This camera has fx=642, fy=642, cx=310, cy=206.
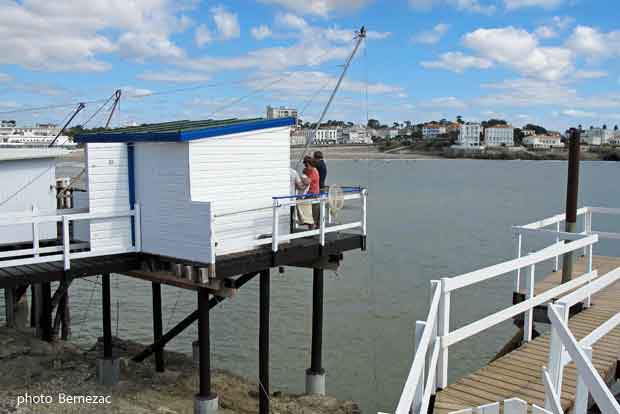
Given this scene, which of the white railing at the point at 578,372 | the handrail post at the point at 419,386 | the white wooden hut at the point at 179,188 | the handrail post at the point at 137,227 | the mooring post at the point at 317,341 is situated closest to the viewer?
the white railing at the point at 578,372

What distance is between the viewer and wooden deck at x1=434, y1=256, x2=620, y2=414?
23.1 ft

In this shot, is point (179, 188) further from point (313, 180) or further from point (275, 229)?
point (313, 180)

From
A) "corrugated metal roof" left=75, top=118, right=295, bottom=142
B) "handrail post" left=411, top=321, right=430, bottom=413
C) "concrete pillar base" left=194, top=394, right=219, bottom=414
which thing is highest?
"corrugated metal roof" left=75, top=118, right=295, bottom=142

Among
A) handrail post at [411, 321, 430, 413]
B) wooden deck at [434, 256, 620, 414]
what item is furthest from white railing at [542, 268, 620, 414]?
handrail post at [411, 321, 430, 413]

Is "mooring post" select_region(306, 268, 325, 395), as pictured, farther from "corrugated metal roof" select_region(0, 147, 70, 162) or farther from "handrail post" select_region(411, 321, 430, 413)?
"handrail post" select_region(411, 321, 430, 413)

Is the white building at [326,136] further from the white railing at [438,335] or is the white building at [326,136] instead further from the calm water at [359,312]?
the white railing at [438,335]

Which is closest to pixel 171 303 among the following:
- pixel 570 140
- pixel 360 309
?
pixel 360 309

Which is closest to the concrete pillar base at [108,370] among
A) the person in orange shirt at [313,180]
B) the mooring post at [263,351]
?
the mooring post at [263,351]

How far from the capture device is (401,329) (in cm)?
1980

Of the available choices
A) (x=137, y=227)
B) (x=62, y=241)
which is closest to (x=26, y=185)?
(x=62, y=241)

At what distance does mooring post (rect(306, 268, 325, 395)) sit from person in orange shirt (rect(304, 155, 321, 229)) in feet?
3.89

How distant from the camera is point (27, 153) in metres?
13.0

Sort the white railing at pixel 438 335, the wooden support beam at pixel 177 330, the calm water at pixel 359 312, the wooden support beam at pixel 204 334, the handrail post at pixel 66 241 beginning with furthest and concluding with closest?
the calm water at pixel 359 312, the wooden support beam at pixel 177 330, the wooden support beam at pixel 204 334, the handrail post at pixel 66 241, the white railing at pixel 438 335

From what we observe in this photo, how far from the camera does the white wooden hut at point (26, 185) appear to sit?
12617mm
